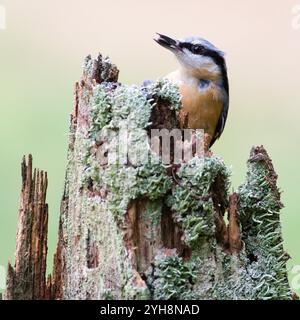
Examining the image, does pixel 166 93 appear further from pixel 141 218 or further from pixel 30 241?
pixel 30 241

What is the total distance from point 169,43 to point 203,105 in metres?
0.45

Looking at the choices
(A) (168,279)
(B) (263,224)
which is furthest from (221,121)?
(A) (168,279)

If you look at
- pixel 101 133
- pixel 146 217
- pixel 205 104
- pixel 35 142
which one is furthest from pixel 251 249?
pixel 35 142

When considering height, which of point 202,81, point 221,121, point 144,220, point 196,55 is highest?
point 196,55

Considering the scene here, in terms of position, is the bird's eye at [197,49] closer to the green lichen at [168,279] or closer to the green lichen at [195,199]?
the green lichen at [195,199]

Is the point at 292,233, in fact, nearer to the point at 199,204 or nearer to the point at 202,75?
the point at 202,75

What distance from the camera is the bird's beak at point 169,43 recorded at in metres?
4.38

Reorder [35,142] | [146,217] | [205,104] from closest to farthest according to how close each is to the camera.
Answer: [146,217] → [205,104] → [35,142]

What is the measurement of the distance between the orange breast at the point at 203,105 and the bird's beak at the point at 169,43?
0.24m

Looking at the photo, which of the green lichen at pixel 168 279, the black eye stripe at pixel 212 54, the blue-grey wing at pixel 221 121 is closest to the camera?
the green lichen at pixel 168 279

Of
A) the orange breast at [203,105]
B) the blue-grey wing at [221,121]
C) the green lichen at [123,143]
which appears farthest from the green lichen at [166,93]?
the blue-grey wing at [221,121]

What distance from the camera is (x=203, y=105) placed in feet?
14.5

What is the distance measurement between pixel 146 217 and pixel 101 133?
0.39 m
